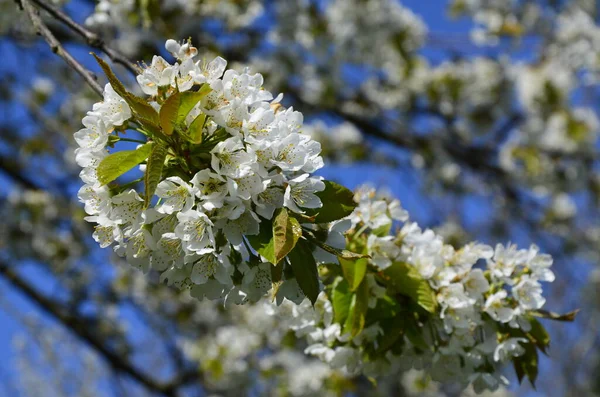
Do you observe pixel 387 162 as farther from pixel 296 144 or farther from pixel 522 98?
pixel 296 144

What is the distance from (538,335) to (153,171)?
3.80 ft

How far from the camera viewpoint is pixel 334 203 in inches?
48.9

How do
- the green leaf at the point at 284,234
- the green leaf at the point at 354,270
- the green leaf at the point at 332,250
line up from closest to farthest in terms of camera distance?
1. the green leaf at the point at 284,234
2. the green leaf at the point at 332,250
3. the green leaf at the point at 354,270

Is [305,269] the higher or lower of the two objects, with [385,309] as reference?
lower

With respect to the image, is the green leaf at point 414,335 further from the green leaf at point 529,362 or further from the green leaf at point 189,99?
the green leaf at point 189,99

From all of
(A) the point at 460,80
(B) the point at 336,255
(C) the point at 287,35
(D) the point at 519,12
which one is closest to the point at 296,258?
(B) the point at 336,255

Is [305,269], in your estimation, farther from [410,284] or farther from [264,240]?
[410,284]

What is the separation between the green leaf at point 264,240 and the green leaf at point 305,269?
0.09m

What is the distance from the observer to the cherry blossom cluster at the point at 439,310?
1538 millimetres

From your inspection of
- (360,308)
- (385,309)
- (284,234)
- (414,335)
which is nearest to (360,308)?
(360,308)

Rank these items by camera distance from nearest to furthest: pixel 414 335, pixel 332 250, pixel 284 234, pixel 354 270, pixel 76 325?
1. pixel 284 234
2. pixel 332 250
3. pixel 354 270
4. pixel 414 335
5. pixel 76 325

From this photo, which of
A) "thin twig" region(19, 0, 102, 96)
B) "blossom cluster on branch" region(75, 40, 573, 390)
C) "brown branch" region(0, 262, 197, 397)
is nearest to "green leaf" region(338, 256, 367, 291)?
"blossom cluster on branch" region(75, 40, 573, 390)

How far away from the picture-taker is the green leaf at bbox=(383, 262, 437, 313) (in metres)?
1.49

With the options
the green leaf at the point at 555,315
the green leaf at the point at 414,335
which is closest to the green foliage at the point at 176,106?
the green leaf at the point at 414,335
